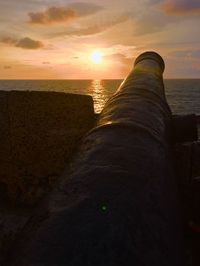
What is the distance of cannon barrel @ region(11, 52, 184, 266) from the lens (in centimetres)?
190

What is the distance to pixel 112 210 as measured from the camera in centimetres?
216

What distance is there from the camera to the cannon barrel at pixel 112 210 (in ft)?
6.23

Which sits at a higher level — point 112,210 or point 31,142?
point 112,210

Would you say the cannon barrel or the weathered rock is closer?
the cannon barrel

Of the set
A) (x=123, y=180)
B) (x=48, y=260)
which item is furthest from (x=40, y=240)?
(x=123, y=180)

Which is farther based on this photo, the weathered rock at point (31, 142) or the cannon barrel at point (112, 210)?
the weathered rock at point (31, 142)

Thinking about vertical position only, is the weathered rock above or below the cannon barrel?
below

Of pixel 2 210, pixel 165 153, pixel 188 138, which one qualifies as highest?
pixel 165 153

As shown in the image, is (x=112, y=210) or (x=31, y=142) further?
(x=31, y=142)

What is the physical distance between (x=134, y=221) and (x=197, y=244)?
10.1 feet

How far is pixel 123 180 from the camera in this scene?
244 cm

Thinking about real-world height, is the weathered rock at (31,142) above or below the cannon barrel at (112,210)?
below

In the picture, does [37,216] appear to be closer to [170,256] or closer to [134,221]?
[134,221]

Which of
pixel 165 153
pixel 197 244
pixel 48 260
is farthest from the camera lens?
pixel 197 244
